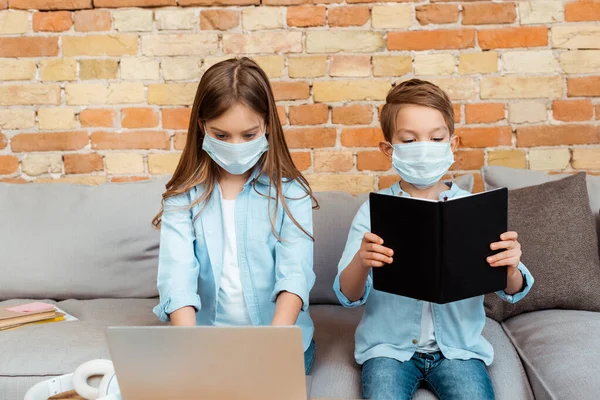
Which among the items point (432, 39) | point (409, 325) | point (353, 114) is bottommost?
point (409, 325)

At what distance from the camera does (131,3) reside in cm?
253

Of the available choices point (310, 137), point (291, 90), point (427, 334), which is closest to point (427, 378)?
point (427, 334)

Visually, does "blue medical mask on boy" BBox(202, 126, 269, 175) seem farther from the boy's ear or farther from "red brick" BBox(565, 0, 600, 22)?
"red brick" BBox(565, 0, 600, 22)

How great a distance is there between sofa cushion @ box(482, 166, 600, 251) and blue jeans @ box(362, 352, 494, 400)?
77 centimetres

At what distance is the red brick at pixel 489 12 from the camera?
7.98ft

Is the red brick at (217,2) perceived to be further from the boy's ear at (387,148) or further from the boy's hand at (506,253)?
the boy's hand at (506,253)

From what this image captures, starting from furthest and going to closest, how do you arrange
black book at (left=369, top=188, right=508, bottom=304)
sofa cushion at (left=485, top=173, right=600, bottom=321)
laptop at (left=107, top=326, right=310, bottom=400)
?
sofa cushion at (left=485, top=173, right=600, bottom=321)
black book at (left=369, top=188, right=508, bottom=304)
laptop at (left=107, top=326, right=310, bottom=400)

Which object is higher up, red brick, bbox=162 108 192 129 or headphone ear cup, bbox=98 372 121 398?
red brick, bbox=162 108 192 129

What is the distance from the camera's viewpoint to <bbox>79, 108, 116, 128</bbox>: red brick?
2.58 meters

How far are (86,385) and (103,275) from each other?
988mm

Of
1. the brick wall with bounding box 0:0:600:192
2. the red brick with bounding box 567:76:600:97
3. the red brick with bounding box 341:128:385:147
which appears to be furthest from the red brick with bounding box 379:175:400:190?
the red brick with bounding box 567:76:600:97

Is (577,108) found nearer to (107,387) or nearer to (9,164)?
(107,387)

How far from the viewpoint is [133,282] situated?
2.19 metres

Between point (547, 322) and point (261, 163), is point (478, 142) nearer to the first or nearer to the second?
point (547, 322)
